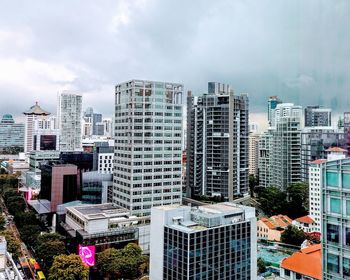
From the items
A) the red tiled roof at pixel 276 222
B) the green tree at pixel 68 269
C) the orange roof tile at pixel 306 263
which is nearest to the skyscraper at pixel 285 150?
the red tiled roof at pixel 276 222

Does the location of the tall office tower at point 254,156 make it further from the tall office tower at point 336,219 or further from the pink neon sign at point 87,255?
the tall office tower at point 336,219

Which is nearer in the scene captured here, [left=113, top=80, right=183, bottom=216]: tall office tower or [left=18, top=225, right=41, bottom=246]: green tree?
[left=18, top=225, right=41, bottom=246]: green tree

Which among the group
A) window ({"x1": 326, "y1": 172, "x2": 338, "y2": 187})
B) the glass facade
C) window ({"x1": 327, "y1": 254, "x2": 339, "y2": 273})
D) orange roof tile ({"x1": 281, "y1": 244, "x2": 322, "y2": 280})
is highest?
window ({"x1": 326, "y1": 172, "x2": 338, "y2": 187})

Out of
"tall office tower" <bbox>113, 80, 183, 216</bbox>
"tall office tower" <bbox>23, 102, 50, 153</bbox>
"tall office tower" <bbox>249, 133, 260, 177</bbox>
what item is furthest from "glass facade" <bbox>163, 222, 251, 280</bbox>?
"tall office tower" <bbox>23, 102, 50, 153</bbox>

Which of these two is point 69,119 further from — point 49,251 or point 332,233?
point 332,233

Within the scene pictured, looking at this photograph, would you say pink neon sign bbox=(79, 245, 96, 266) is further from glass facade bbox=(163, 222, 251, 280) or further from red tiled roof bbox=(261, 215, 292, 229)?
red tiled roof bbox=(261, 215, 292, 229)

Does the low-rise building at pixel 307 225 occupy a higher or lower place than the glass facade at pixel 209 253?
lower
